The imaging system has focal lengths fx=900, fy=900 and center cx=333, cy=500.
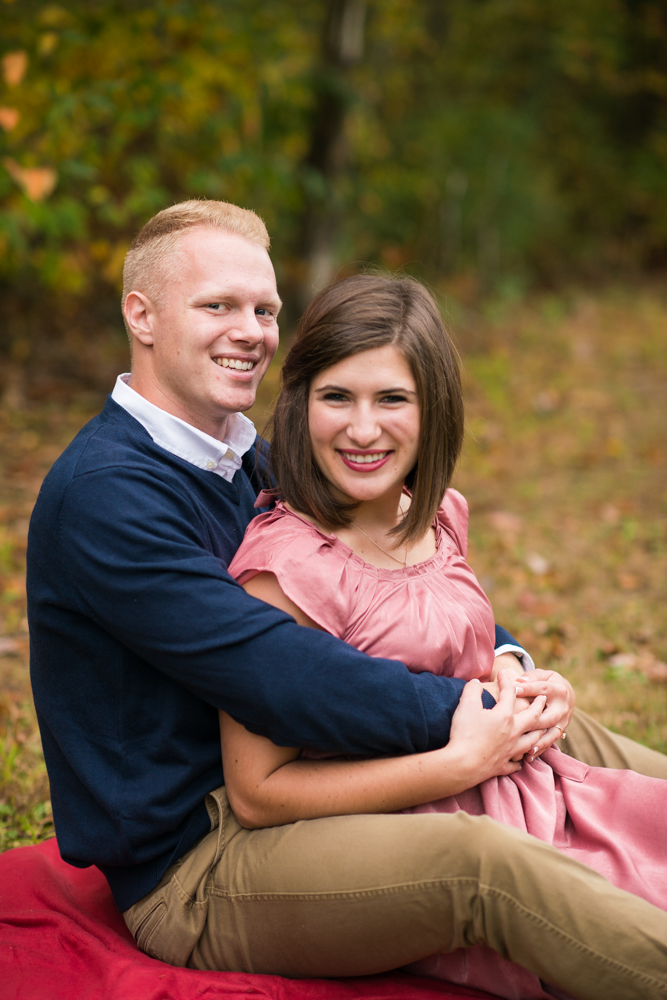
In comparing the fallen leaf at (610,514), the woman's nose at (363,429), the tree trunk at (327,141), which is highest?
the tree trunk at (327,141)

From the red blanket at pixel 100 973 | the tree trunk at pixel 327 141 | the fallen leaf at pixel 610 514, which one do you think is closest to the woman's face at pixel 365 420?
the red blanket at pixel 100 973

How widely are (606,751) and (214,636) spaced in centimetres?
133

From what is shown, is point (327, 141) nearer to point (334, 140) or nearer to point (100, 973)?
point (334, 140)

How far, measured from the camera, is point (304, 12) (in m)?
10.9

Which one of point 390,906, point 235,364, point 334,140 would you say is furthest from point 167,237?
point 334,140

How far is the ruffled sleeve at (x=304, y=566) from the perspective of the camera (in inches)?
82.0

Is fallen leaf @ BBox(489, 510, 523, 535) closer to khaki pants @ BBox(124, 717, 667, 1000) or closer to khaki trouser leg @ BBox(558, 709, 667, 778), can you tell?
khaki trouser leg @ BBox(558, 709, 667, 778)

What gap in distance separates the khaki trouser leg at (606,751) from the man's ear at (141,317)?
1.65 metres

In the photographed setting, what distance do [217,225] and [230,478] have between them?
2.19ft

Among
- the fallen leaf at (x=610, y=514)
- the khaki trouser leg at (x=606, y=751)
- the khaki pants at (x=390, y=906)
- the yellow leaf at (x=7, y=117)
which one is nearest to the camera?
the khaki pants at (x=390, y=906)

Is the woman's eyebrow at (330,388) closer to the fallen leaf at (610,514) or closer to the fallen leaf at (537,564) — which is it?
the fallen leaf at (537,564)

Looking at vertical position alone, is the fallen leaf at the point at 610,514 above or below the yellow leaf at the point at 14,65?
below

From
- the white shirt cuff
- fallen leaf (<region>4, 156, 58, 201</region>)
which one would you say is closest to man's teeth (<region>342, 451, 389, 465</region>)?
the white shirt cuff

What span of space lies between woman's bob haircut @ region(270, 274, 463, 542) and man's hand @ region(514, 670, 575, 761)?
0.48m
